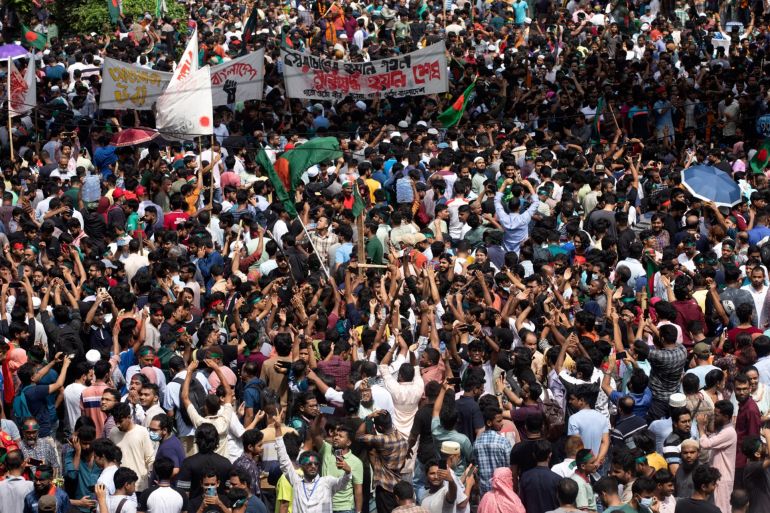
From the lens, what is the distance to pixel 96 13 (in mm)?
30594

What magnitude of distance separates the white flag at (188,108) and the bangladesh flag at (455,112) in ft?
13.7

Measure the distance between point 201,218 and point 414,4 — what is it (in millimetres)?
15409

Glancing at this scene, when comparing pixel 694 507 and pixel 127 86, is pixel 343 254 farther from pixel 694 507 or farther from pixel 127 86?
pixel 127 86

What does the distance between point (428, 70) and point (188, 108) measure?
4.58m

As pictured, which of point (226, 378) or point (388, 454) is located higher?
point (226, 378)

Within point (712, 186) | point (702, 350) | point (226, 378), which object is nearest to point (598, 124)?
point (712, 186)

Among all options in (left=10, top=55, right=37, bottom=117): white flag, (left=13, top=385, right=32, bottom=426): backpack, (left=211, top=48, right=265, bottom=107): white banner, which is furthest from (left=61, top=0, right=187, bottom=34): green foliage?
(left=13, top=385, right=32, bottom=426): backpack

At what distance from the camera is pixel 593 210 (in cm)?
1661

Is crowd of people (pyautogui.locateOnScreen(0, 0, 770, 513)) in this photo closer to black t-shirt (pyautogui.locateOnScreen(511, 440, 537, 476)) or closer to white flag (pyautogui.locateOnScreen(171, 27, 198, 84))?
black t-shirt (pyautogui.locateOnScreen(511, 440, 537, 476))

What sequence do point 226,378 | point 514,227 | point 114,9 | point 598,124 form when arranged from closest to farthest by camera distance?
1. point 226,378
2. point 514,227
3. point 598,124
4. point 114,9

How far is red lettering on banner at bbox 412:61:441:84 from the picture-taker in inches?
871

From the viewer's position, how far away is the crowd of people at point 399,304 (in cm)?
1034

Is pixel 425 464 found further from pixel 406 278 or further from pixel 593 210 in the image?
pixel 593 210

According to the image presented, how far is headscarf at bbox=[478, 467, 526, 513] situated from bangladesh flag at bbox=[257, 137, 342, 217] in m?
6.81
